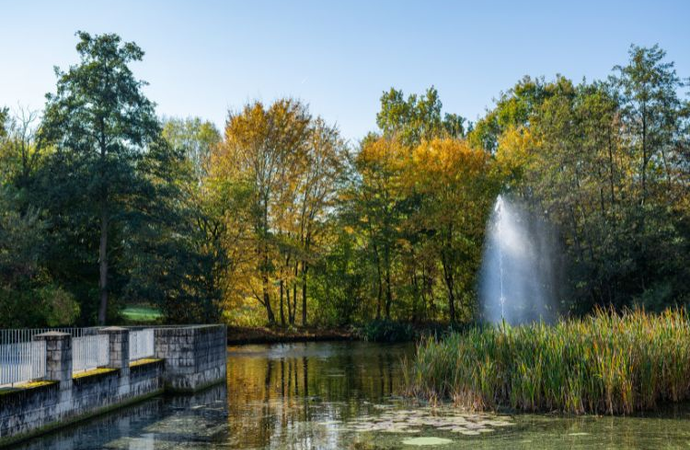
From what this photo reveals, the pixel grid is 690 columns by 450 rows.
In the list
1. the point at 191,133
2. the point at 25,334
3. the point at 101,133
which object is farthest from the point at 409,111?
the point at 25,334

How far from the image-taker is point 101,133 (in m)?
31.8

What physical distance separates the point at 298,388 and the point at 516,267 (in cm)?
2310

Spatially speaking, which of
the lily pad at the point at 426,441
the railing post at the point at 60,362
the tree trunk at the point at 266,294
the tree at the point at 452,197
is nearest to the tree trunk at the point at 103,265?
the tree trunk at the point at 266,294

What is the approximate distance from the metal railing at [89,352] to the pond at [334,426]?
116 centimetres

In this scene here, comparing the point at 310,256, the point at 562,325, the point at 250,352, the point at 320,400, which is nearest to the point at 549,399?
the point at 562,325

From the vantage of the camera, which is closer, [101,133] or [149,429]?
[149,429]

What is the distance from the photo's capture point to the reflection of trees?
1358 centimetres

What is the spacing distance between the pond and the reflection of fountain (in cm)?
2069

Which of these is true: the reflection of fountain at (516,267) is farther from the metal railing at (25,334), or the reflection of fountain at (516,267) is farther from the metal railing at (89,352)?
the metal railing at (89,352)

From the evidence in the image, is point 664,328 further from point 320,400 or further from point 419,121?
point 419,121

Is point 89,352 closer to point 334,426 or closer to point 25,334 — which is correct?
point 334,426

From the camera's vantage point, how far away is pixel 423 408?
Answer: 590 inches

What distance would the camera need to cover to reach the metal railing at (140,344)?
17469 mm

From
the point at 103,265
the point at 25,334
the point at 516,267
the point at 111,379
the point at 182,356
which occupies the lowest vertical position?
the point at 111,379
